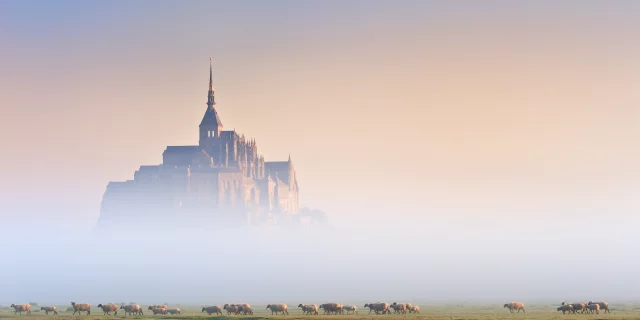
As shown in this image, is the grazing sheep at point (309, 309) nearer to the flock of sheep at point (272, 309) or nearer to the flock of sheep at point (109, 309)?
the flock of sheep at point (272, 309)

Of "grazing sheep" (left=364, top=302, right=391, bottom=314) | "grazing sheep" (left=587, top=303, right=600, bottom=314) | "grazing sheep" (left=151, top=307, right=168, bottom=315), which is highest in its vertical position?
"grazing sheep" (left=151, top=307, right=168, bottom=315)

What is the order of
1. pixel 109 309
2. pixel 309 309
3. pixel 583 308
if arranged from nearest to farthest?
pixel 583 308, pixel 109 309, pixel 309 309

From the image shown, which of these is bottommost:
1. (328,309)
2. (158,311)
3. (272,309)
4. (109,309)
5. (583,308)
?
(583,308)

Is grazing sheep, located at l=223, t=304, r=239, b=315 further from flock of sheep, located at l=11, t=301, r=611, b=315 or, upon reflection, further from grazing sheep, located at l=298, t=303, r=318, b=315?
grazing sheep, located at l=298, t=303, r=318, b=315

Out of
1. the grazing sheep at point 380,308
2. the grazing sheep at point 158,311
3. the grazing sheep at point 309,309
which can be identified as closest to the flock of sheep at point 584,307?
the grazing sheep at point 380,308

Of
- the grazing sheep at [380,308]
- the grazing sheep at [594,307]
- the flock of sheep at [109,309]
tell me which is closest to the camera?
the grazing sheep at [594,307]

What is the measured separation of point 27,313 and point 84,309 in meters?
4.66

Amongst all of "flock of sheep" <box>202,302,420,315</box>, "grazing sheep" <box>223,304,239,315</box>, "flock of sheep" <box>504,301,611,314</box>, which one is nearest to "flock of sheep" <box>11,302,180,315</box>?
"flock of sheep" <box>202,302,420,315</box>

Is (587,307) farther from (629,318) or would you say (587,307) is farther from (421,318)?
(421,318)

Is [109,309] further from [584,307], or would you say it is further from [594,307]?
[594,307]

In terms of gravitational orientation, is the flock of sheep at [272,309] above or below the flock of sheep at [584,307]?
above

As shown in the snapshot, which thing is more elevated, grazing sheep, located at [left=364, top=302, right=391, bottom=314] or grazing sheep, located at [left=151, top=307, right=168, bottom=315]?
grazing sheep, located at [left=151, top=307, right=168, bottom=315]

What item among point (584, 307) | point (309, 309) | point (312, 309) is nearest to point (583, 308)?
point (584, 307)

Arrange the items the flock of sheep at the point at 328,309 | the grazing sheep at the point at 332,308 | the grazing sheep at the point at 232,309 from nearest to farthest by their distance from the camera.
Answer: the grazing sheep at the point at 332,308, the flock of sheep at the point at 328,309, the grazing sheep at the point at 232,309
